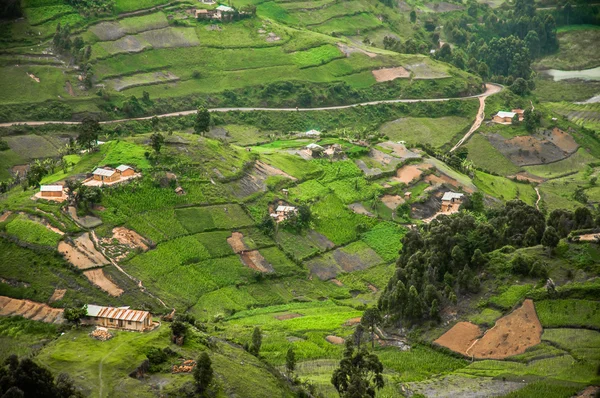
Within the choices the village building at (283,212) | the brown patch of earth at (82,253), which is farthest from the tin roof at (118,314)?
the village building at (283,212)

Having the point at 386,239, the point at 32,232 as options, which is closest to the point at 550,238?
the point at 386,239

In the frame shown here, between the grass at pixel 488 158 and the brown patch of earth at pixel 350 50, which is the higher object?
the brown patch of earth at pixel 350 50

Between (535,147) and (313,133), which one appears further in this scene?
(535,147)

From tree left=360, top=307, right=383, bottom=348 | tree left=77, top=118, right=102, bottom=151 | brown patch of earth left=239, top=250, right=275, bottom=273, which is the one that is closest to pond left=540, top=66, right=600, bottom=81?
brown patch of earth left=239, top=250, right=275, bottom=273

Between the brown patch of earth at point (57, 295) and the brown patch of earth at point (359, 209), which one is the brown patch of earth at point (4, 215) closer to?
the brown patch of earth at point (57, 295)

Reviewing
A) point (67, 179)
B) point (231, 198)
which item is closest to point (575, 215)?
point (231, 198)

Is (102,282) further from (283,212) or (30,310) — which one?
(283,212)
